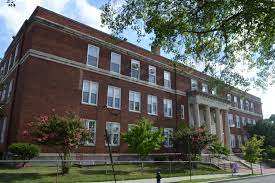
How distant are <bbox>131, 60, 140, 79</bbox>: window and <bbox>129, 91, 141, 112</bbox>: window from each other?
6.73 ft

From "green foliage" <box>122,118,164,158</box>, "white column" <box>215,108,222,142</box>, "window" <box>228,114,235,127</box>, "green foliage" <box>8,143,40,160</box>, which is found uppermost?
"window" <box>228,114,235,127</box>

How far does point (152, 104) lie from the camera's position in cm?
3216

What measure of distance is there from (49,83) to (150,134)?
9.64 meters

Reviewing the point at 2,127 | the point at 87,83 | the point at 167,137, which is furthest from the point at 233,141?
the point at 2,127

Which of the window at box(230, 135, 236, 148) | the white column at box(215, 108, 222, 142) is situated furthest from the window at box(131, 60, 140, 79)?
the window at box(230, 135, 236, 148)

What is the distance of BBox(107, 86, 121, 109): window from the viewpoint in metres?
27.6

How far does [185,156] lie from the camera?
2936cm

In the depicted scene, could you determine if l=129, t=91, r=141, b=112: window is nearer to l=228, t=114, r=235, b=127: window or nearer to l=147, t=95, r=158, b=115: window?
l=147, t=95, r=158, b=115: window

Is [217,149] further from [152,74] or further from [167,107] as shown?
[152,74]

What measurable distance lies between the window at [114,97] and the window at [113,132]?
185 centimetres

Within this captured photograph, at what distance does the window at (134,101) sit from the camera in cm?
2966

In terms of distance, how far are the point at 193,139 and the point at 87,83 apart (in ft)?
38.2

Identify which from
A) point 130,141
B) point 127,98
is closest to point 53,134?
point 130,141

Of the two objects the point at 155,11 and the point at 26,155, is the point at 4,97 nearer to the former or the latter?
the point at 26,155
